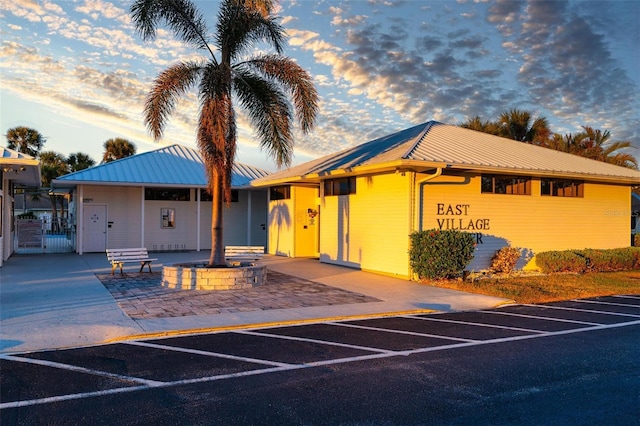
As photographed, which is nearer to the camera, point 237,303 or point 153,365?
point 153,365

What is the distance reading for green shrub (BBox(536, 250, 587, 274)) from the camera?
15.6 metres

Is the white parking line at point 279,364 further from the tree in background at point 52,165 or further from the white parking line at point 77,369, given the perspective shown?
the tree in background at point 52,165

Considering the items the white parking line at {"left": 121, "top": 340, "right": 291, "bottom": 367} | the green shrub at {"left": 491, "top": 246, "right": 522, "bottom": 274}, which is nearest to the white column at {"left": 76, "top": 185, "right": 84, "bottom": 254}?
the white parking line at {"left": 121, "top": 340, "right": 291, "bottom": 367}

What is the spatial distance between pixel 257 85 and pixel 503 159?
7797mm

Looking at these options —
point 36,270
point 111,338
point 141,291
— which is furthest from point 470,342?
point 36,270

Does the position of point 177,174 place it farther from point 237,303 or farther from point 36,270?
point 237,303

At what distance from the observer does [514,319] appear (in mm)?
9312

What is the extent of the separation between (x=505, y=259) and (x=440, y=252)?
293 cm

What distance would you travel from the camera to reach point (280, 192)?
71.3 ft

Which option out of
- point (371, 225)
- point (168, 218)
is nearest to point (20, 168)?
point (168, 218)

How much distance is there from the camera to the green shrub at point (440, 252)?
513 inches

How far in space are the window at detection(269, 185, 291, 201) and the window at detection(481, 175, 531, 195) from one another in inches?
331

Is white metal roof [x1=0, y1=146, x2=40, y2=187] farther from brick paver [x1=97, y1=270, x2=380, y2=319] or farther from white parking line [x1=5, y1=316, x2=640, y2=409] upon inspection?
white parking line [x1=5, y1=316, x2=640, y2=409]

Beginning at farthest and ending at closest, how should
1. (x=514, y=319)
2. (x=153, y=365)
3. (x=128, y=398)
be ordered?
(x=514, y=319), (x=153, y=365), (x=128, y=398)
